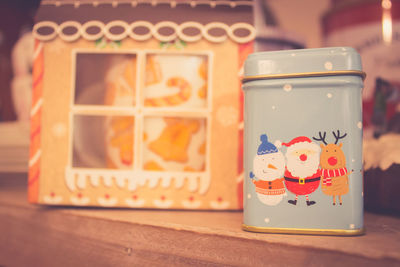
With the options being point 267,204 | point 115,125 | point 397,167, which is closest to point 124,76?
point 115,125

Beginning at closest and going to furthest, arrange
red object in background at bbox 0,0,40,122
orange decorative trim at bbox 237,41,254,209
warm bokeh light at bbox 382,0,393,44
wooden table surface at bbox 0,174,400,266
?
1. wooden table surface at bbox 0,174,400,266
2. orange decorative trim at bbox 237,41,254,209
3. warm bokeh light at bbox 382,0,393,44
4. red object in background at bbox 0,0,40,122

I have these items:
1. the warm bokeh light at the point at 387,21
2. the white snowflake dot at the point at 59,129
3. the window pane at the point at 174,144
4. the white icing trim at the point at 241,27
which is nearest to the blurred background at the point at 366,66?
the warm bokeh light at the point at 387,21

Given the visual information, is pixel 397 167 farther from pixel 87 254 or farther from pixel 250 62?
pixel 87 254

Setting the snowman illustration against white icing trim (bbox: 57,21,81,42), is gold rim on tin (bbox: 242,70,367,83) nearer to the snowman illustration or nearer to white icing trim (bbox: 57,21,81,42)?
the snowman illustration

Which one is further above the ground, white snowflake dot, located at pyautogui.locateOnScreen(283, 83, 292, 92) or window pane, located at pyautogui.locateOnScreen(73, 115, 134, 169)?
white snowflake dot, located at pyautogui.locateOnScreen(283, 83, 292, 92)

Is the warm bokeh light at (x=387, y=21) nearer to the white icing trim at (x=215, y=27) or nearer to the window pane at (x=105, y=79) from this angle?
the white icing trim at (x=215, y=27)

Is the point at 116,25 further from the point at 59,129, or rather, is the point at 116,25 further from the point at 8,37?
the point at 8,37

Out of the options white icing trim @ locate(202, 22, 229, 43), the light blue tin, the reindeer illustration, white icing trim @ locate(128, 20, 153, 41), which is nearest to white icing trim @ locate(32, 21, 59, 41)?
white icing trim @ locate(128, 20, 153, 41)

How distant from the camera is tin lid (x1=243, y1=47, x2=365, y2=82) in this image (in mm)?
406

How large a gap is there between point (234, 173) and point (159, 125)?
0.14 meters

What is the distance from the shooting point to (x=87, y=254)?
506mm

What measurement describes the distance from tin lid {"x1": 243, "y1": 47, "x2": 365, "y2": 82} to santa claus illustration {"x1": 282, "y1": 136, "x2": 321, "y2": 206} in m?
0.08

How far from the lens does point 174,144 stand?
0.56 metres

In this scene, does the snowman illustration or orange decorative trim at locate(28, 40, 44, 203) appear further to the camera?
orange decorative trim at locate(28, 40, 44, 203)
